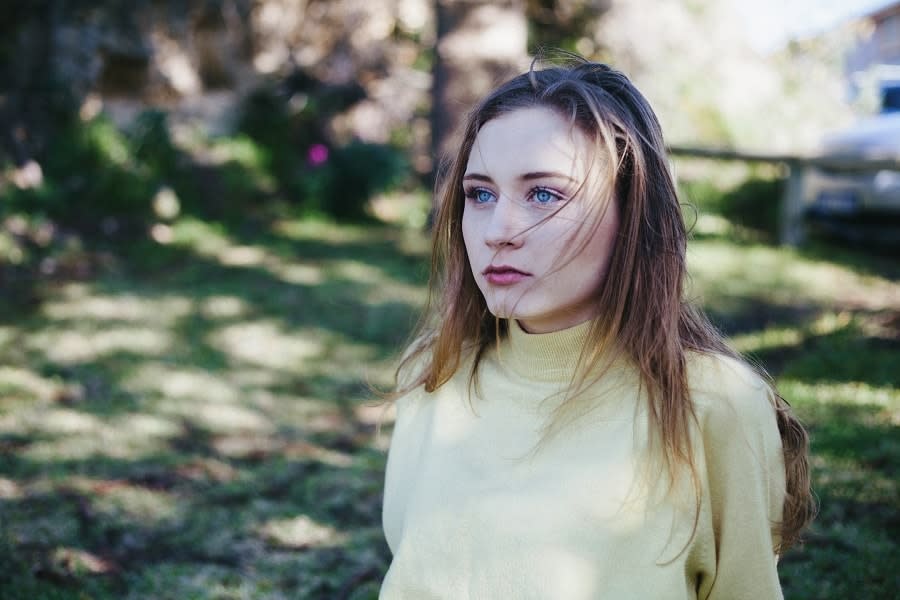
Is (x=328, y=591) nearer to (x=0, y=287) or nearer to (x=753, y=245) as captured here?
(x=0, y=287)

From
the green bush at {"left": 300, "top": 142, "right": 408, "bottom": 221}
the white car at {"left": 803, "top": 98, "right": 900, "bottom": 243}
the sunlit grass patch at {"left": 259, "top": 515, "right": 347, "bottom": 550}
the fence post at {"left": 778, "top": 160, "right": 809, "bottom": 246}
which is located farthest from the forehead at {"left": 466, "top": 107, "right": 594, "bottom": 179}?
the green bush at {"left": 300, "top": 142, "right": 408, "bottom": 221}

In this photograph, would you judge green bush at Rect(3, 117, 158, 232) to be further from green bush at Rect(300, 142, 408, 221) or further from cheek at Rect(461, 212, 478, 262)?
cheek at Rect(461, 212, 478, 262)

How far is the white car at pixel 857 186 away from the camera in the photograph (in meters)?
7.22

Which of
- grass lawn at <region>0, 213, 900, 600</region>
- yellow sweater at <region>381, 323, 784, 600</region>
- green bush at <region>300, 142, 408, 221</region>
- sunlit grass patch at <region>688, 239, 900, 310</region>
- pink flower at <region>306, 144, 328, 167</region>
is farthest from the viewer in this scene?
pink flower at <region>306, 144, 328, 167</region>

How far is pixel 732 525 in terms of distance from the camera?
137cm

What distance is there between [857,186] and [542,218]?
22.7ft

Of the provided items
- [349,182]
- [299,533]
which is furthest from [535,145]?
[349,182]

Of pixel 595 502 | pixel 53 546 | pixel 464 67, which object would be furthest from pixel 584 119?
pixel 464 67

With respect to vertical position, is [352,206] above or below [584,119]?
below

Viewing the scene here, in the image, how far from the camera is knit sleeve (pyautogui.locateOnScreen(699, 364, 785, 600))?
1.36 meters

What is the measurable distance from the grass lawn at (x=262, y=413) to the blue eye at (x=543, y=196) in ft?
1.55

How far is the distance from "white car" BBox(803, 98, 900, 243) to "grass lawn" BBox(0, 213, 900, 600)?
69 centimetres

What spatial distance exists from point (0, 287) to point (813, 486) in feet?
16.6

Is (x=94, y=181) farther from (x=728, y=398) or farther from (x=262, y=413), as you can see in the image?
(x=728, y=398)
